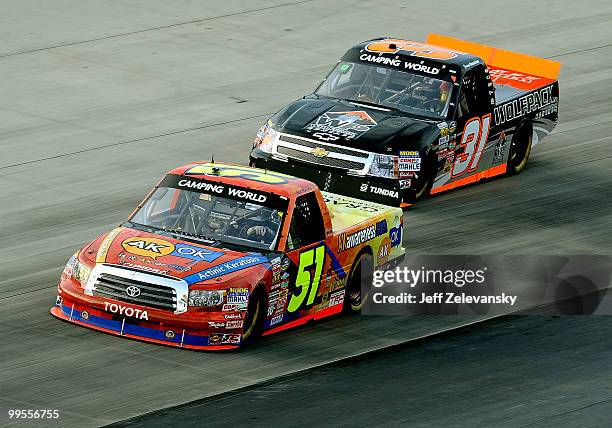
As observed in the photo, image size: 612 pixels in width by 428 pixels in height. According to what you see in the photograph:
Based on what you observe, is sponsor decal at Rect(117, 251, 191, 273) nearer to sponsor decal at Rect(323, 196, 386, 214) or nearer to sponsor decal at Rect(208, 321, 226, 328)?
sponsor decal at Rect(208, 321, 226, 328)

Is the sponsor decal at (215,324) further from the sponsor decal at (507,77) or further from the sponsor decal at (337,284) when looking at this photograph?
the sponsor decal at (507,77)

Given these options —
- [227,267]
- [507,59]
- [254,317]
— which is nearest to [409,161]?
[507,59]

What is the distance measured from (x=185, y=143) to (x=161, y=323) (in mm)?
8812

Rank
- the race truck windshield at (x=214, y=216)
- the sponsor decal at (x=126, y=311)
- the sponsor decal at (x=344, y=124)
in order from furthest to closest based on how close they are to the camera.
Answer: the sponsor decal at (x=344, y=124), the race truck windshield at (x=214, y=216), the sponsor decal at (x=126, y=311)

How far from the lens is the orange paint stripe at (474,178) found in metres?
20.7

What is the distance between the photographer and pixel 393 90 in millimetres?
21078

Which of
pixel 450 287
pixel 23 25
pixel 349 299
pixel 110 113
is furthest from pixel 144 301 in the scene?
pixel 23 25

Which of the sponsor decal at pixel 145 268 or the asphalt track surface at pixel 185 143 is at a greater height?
the sponsor decal at pixel 145 268

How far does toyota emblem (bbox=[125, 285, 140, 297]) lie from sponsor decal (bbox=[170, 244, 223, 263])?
54 centimetres

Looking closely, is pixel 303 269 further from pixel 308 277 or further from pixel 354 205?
pixel 354 205

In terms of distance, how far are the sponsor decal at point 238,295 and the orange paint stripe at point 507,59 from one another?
9963 mm

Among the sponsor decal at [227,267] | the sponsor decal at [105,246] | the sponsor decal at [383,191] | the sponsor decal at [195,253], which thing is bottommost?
the sponsor decal at [383,191]

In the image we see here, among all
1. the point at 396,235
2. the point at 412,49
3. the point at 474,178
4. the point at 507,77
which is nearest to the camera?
the point at 396,235

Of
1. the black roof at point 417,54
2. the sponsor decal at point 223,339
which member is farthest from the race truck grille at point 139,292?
the black roof at point 417,54
